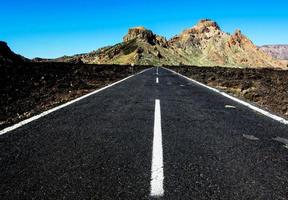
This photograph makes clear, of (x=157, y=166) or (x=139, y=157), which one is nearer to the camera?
(x=157, y=166)

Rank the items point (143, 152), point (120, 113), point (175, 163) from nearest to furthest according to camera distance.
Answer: point (175, 163)
point (143, 152)
point (120, 113)

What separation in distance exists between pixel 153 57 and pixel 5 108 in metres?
186

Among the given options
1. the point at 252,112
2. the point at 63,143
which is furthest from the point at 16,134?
the point at 252,112

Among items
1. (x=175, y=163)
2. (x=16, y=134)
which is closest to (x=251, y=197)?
(x=175, y=163)

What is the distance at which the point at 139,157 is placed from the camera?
5.27 metres

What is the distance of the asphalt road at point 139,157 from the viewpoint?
4.08 m

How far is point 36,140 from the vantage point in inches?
247

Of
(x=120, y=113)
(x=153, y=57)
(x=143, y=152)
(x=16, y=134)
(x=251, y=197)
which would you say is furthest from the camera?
(x=153, y=57)

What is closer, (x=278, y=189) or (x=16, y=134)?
(x=278, y=189)

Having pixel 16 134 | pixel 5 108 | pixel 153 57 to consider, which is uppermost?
pixel 16 134

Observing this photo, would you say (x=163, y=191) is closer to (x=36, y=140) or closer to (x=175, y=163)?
(x=175, y=163)

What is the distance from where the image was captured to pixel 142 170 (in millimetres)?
4711

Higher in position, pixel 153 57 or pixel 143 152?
pixel 143 152

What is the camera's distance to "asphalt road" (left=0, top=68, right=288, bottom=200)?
4082 millimetres
